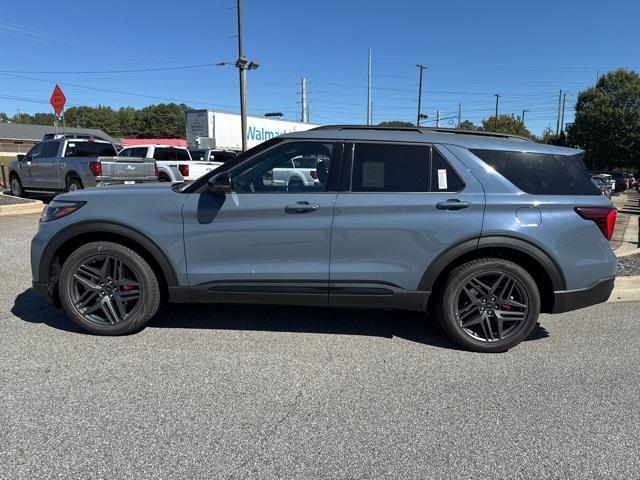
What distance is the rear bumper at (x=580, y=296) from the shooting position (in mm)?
4078

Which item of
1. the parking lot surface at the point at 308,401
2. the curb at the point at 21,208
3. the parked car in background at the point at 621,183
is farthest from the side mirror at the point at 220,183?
the parked car in background at the point at 621,183

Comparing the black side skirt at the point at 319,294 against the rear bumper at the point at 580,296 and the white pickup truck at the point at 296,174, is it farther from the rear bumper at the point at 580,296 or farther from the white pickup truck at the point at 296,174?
the rear bumper at the point at 580,296

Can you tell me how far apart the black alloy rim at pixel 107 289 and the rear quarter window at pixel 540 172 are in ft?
10.1

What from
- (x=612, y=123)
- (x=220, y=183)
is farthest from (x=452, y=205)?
(x=612, y=123)

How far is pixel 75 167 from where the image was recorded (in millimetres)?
13297

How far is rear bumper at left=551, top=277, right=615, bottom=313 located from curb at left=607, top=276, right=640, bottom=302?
1966mm

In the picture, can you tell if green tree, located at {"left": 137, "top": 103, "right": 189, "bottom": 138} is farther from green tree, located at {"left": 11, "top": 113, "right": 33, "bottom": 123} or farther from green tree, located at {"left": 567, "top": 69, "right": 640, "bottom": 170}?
green tree, located at {"left": 567, "top": 69, "right": 640, "bottom": 170}

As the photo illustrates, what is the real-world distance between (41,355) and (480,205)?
11.9 feet

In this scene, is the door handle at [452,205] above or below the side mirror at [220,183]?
below

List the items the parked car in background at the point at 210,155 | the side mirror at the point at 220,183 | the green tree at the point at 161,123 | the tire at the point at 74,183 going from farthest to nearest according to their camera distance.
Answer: the green tree at the point at 161,123 → the parked car in background at the point at 210,155 → the tire at the point at 74,183 → the side mirror at the point at 220,183

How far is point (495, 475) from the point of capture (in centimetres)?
260

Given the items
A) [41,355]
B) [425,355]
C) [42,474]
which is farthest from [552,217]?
[41,355]

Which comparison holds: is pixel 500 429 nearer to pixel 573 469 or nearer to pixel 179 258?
pixel 573 469

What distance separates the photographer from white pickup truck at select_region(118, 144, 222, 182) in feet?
50.5
